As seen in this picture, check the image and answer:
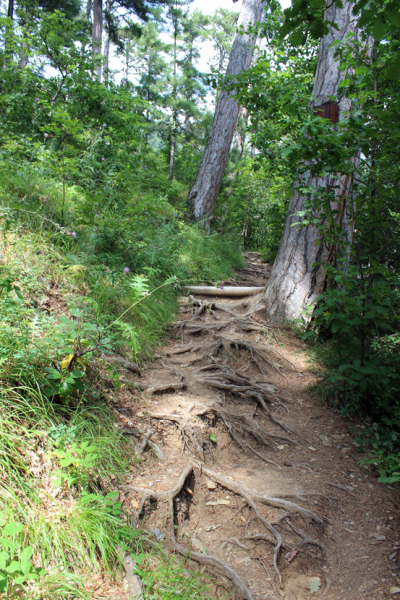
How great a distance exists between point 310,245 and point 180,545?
154 inches

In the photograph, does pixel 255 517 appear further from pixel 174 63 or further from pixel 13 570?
pixel 174 63

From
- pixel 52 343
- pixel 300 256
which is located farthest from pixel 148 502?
pixel 300 256

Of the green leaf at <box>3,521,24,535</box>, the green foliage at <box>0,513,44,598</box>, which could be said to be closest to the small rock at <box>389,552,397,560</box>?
the green foliage at <box>0,513,44,598</box>

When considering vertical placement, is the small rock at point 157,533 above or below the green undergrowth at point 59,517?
below

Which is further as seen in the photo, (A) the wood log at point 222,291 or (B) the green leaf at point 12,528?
(A) the wood log at point 222,291

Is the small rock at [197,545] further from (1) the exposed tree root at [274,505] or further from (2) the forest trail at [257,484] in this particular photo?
(1) the exposed tree root at [274,505]

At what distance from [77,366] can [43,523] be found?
3.47 ft

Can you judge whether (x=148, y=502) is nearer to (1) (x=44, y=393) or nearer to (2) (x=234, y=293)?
(1) (x=44, y=393)

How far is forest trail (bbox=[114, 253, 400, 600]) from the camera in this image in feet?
6.90

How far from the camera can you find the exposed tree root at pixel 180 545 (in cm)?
198

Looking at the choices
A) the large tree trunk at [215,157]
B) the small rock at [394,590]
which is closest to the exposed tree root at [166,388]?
the small rock at [394,590]

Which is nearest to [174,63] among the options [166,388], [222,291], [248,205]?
[248,205]

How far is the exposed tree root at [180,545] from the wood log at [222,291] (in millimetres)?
3959

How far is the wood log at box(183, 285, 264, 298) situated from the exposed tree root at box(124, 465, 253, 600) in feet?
13.0
